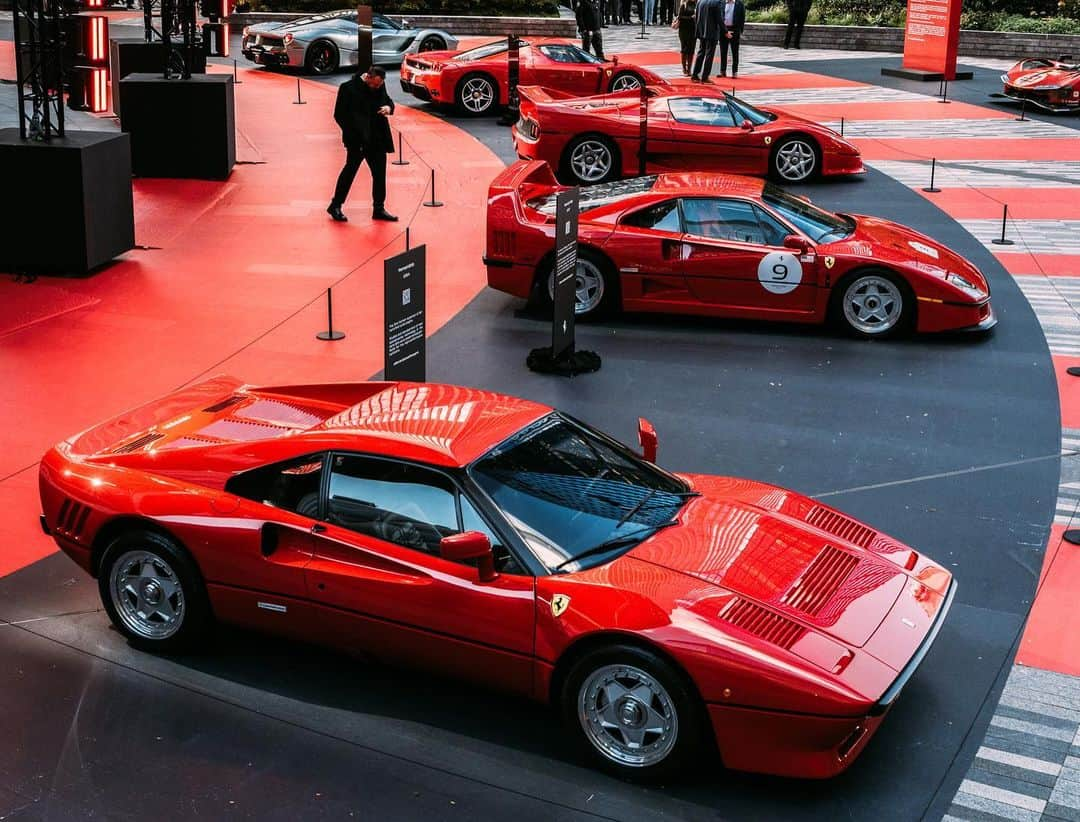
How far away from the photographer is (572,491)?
6.19 metres

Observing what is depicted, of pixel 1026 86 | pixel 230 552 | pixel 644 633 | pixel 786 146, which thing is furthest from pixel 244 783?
pixel 1026 86

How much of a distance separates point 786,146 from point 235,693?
46.7 ft

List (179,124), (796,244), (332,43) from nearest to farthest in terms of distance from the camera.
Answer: (796,244), (179,124), (332,43)

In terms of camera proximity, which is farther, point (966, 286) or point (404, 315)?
point (966, 286)

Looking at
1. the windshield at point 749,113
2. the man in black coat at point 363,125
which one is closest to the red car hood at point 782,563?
the man in black coat at point 363,125

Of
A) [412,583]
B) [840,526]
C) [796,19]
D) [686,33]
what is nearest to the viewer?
[412,583]

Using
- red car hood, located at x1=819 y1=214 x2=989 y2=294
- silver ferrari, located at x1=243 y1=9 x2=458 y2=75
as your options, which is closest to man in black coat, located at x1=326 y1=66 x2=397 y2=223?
red car hood, located at x1=819 y1=214 x2=989 y2=294

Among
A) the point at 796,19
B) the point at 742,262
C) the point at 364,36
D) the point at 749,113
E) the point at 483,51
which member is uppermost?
the point at 796,19

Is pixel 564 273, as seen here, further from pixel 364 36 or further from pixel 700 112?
pixel 364 36

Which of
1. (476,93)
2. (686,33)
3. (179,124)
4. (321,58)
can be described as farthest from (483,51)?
(179,124)

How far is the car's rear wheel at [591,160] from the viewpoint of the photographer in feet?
60.2

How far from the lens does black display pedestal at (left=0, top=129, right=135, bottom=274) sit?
543 inches

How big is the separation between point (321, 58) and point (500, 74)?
635 cm

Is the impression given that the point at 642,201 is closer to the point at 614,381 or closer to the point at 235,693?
the point at 614,381
